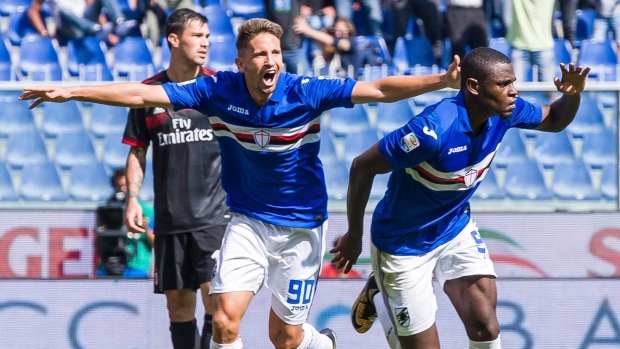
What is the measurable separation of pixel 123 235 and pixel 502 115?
10.9 ft

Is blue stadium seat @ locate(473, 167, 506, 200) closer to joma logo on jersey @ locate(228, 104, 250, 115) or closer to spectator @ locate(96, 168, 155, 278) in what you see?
spectator @ locate(96, 168, 155, 278)

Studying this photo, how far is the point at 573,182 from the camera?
7.93 metres

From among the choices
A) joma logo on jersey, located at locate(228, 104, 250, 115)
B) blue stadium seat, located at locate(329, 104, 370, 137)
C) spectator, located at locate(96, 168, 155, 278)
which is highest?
joma logo on jersey, located at locate(228, 104, 250, 115)

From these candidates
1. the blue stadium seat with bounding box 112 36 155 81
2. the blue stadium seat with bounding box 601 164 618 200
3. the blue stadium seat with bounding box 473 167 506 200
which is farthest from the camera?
the blue stadium seat with bounding box 112 36 155 81

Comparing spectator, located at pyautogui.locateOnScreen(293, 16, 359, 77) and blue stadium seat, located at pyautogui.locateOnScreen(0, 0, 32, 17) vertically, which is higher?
blue stadium seat, located at pyautogui.locateOnScreen(0, 0, 32, 17)

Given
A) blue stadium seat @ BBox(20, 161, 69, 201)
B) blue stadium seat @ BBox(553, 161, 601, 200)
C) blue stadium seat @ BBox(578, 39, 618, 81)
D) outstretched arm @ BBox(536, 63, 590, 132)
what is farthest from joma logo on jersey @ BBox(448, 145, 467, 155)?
blue stadium seat @ BBox(578, 39, 618, 81)

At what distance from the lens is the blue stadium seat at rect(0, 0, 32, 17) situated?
32.7 feet

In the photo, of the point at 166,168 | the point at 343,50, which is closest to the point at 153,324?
the point at 166,168

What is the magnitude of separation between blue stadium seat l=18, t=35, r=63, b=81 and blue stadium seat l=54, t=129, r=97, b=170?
1.34 meters

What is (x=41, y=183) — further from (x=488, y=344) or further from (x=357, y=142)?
(x=488, y=344)

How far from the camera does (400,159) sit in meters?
4.33

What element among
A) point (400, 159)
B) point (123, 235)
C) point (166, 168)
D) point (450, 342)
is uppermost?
point (400, 159)

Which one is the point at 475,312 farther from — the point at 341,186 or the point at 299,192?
the point at 341,186

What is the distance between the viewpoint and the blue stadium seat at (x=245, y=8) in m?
9.91
